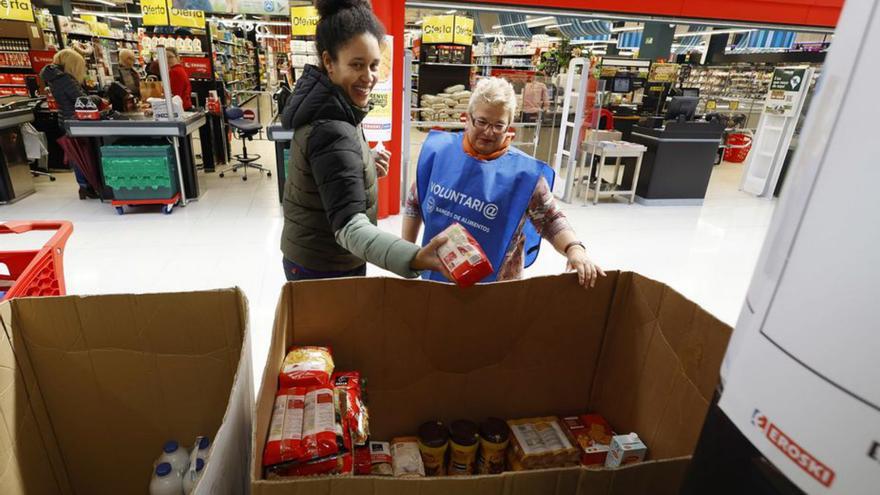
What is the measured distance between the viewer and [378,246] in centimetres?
104

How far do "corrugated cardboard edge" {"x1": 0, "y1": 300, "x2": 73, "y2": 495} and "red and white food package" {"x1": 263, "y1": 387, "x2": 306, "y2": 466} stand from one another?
489 mm

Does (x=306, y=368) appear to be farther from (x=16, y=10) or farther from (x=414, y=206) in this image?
(x=16, y=10)

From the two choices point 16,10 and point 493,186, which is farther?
point 16,10

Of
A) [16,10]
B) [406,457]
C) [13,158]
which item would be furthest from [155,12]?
[406,457]

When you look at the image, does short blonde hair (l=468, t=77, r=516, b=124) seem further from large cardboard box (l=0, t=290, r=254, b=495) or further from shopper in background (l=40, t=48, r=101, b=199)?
shopper in background (l=40, t=48, r=101, b=199)

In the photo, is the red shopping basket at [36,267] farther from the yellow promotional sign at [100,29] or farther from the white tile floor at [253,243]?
the yellow promotional sign at [100,29]

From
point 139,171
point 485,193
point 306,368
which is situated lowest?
point 139,171

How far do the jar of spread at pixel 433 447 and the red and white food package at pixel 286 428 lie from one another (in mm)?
405

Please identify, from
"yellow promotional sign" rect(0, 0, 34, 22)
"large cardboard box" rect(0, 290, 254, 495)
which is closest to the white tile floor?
"large cardboard box" rect(0, 290, 254, 495)

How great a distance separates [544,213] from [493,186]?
0.18 metres

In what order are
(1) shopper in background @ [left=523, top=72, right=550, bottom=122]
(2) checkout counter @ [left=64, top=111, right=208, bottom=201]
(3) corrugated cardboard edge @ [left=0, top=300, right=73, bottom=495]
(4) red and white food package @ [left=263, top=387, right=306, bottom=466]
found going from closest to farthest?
(4) red and white food package @ [left=263, top=387, right=306, bottom=466], (3) corrugated cardboard edge @ [left=0, top=300, right=73, bottom=495], (2) checkout counter @ [left=64, top=111, right=208, bottom=201], (1) shopper in background @ [left=523, top=72, right=550, bottom=122]

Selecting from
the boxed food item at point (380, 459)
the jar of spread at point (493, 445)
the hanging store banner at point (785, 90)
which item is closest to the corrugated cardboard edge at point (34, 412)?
the boxed food item at point (380, 459)

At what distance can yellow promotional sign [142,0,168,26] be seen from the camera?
28.2 ft

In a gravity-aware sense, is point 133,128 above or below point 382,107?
below
